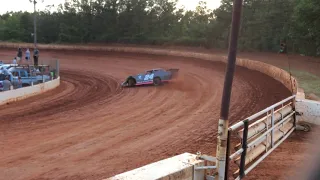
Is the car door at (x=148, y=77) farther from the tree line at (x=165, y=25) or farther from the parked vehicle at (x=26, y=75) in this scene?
the tree line at (x=165, y=25)

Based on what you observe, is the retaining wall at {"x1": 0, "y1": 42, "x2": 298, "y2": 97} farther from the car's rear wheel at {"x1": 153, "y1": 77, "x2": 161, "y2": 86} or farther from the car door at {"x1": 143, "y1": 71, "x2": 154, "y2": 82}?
the car door at {"x1": 143, "y1": 71, "x2": 154, "y2": 82}

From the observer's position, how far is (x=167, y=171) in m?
5.51

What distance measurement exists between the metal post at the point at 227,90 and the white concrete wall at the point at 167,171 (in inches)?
14.6

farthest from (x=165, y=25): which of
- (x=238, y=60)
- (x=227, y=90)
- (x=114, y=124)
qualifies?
(x=227, y=90)

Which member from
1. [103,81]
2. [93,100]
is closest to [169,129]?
[93,100]

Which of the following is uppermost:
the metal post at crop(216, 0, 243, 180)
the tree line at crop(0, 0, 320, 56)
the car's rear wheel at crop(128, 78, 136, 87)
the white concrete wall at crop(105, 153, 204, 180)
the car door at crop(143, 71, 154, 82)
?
the tree line at crop(0, 0, 320, 56)

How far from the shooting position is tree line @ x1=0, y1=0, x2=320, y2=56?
43750mm

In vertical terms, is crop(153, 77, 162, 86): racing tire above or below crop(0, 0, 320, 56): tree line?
below

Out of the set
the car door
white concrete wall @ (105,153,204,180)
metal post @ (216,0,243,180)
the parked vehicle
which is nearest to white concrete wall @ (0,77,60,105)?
the parked vehicle

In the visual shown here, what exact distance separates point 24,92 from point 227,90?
17.7m

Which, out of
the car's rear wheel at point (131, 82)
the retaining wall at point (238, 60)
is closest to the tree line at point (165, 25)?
the retaining wall at point (238, 60)

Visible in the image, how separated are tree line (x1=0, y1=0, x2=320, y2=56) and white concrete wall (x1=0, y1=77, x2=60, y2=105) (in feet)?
76.3

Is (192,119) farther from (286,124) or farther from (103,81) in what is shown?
(103,81)

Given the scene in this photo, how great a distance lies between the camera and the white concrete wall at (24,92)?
62.8ft
